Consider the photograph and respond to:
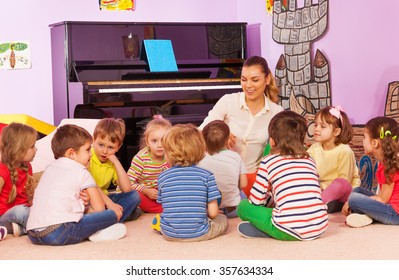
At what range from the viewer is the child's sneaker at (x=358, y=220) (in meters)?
3.65

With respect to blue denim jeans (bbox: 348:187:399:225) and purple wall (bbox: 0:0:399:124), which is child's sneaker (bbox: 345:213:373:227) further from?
purple wall (bbox: 0:0:399:124)

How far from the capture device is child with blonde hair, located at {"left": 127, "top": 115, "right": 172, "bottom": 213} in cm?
412

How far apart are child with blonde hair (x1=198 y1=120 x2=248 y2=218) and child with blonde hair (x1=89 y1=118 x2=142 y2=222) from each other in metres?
0.42

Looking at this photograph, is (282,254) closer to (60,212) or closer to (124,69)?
(60,212)

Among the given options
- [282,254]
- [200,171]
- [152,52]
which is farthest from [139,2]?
[282,254]

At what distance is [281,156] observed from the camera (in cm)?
332

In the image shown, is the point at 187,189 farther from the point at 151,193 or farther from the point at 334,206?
the point at 334,206

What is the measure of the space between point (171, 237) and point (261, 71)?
1.39 metres

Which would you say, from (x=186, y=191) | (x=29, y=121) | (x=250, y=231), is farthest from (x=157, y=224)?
(x=29, y=121)

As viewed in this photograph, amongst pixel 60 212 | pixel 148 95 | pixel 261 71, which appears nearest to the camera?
pixel 60 212

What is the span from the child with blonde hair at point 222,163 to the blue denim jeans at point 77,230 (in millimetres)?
670

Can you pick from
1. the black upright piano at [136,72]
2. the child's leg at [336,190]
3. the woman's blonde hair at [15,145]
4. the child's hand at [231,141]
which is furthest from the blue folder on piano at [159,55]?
the woman's blonde hair at [15,145]

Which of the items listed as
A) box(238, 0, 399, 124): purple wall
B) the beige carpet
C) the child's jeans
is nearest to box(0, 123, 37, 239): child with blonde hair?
the beige carpet

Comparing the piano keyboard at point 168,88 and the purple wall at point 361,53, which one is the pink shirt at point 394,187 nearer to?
the purple wall at point 361,53
